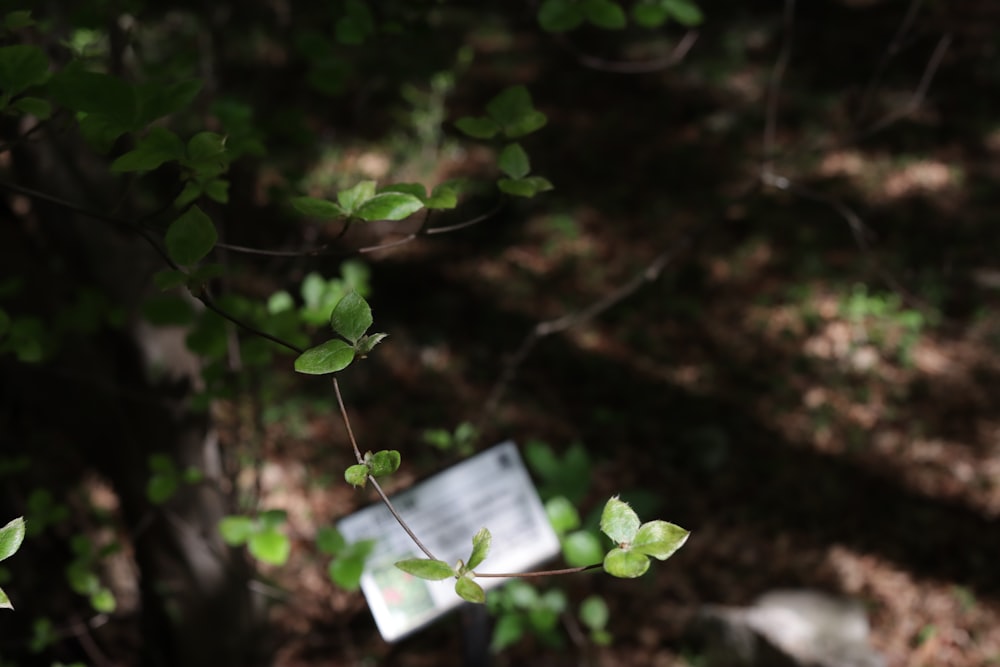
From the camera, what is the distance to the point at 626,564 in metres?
0.71

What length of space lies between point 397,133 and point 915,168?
Result: 4048mm

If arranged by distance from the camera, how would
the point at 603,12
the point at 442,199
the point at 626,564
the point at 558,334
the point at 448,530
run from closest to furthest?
the point at 626,564
the point at 442,199
the point at 603,12
the point at 448,530
the point at 558,334

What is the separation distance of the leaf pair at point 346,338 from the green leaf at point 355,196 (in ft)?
0.54

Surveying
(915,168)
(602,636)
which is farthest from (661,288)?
(602,636)

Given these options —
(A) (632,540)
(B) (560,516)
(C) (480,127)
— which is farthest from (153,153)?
(B) (560,516)

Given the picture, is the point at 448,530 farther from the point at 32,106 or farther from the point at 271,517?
the point at 32,106

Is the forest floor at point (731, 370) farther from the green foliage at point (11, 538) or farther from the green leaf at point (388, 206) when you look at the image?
the green foliage at point (11, 538)

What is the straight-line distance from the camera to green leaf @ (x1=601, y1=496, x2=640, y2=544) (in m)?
→ 0.73

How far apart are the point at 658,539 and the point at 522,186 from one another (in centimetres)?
48

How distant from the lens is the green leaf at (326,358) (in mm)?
739

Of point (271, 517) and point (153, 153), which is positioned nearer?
point (153, 153)

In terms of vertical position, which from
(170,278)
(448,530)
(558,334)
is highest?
(170,278)

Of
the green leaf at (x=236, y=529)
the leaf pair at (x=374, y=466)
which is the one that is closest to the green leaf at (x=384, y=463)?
the leaf pair at (x=374, y=466)

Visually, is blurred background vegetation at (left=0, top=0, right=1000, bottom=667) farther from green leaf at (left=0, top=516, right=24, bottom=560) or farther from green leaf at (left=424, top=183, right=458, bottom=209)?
green leaf at (left=0, top=516, right=24, bottom=560)
